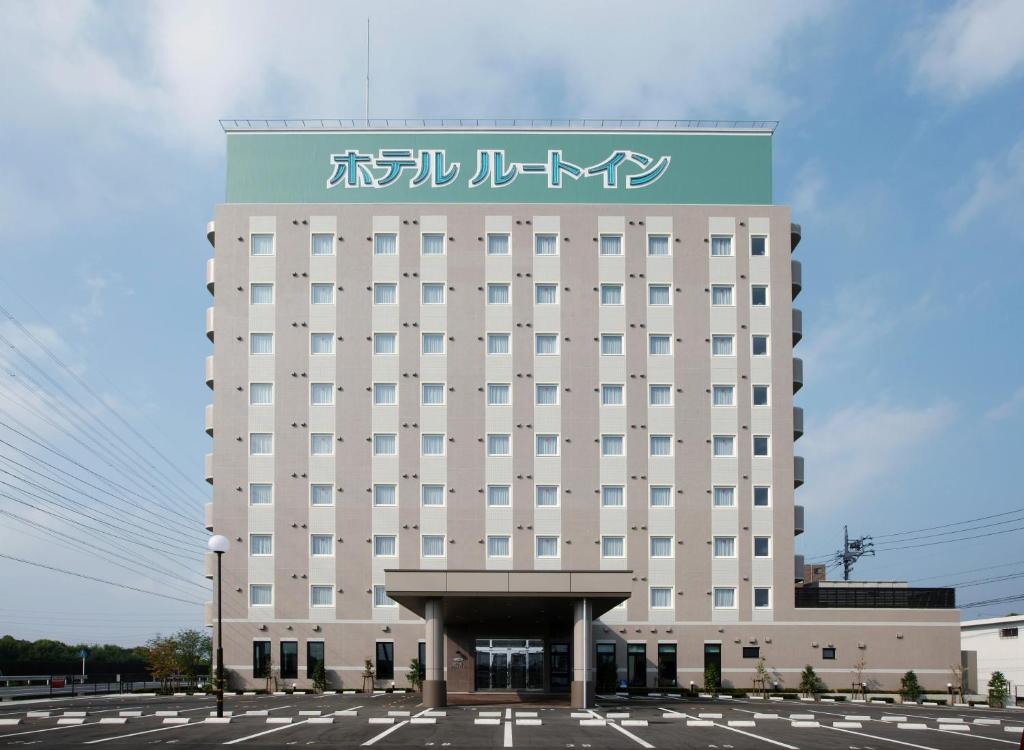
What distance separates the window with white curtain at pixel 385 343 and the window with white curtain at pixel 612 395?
47.7 feet

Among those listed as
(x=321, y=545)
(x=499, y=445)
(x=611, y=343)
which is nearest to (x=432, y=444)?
(x=499, y=445)

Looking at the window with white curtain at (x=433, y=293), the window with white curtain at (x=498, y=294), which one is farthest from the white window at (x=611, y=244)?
the window with white curtain at (x=433, y=293)

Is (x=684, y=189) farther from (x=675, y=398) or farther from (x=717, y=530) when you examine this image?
(x=717, y=530)

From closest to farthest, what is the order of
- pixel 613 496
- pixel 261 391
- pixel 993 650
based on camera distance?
1. pixel 613 496
2. pixel 261 391
3. pixel 993 650

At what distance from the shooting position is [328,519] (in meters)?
74.5

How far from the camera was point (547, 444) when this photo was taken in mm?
75500

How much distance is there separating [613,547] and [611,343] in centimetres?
1387

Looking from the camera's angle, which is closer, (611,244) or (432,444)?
(432,444)

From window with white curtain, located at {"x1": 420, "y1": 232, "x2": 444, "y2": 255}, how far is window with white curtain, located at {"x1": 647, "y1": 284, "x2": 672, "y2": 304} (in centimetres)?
1471

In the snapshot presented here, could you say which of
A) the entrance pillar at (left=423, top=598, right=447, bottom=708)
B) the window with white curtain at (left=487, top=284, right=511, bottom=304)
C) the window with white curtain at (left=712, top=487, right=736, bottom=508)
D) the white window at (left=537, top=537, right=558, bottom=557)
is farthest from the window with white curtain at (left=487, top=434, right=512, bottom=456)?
the entrance pillar at (left=423, top=598, right=447, bottom=708)

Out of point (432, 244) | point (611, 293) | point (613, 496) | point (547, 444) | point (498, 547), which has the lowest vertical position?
point (498, 547)

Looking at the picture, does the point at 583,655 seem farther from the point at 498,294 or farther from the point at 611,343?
the point at 498,294

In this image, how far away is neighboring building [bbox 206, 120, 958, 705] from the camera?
73.7 meters

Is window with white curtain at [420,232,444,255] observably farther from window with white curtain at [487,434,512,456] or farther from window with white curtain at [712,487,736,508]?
window with white curtain at [712,487,736,508]
